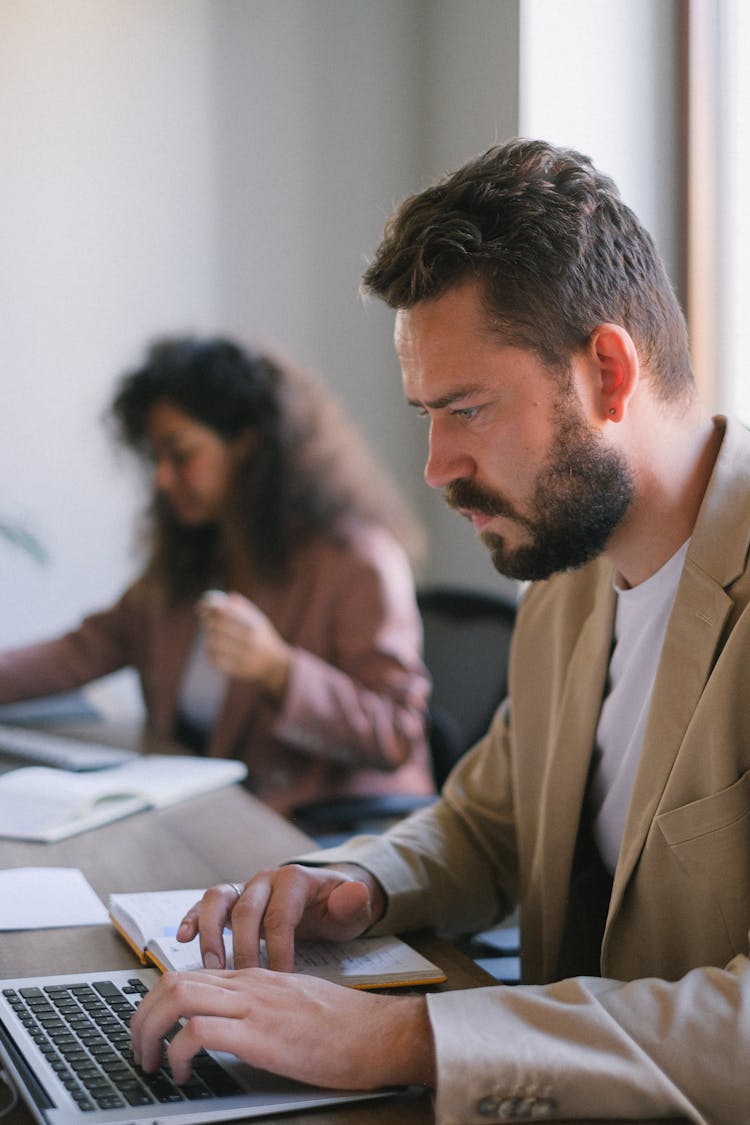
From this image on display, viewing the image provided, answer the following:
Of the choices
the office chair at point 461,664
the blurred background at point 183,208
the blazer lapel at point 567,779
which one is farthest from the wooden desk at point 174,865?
the blurred background at point 183,208

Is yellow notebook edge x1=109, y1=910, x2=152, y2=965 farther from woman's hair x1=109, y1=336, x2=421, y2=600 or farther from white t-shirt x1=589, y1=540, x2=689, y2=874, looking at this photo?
woman's hair x1=109, y1=336, x2=421, y2=600

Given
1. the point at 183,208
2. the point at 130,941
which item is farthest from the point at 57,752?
the point at 183,208

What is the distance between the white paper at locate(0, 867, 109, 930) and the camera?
1227 millimetres

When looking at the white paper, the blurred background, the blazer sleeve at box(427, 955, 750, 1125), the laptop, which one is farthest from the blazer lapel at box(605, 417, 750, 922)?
the blurred background

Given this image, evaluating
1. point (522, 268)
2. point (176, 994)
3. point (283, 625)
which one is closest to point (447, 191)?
point (522, 268)

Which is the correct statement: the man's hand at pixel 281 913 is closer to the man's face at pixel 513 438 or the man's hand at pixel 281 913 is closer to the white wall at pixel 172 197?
the man's face at pixel 513 438

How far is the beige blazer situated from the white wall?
1.54 meters

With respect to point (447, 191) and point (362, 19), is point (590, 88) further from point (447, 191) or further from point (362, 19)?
point (447, 191)

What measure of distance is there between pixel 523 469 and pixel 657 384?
16 centimetres

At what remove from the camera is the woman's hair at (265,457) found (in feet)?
8.31

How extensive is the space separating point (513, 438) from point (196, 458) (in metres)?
1.48

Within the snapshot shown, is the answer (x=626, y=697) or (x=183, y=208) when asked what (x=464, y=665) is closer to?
(x=626, y=697)

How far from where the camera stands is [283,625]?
2.47 m

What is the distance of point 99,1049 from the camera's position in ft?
2.97
